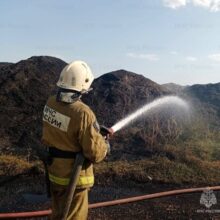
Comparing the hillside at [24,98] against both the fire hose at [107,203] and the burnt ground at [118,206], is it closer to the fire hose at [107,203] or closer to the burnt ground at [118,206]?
the burnt ground at [118,206]

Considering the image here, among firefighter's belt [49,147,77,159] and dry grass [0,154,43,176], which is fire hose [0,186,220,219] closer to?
firefighter's belt [49,147,77,159]

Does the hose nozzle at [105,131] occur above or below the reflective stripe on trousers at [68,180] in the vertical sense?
above

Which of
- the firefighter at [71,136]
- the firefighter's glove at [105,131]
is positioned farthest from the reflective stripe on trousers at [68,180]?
the firefighter's glove at [105,131]

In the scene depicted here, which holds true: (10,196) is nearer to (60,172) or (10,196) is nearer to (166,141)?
(60,172)

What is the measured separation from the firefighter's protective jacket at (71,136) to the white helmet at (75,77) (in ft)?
0.39

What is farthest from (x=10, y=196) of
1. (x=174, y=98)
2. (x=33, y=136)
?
(x=174, y=98)

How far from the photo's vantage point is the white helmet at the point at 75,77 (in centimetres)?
304

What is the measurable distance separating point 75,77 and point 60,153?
538mm

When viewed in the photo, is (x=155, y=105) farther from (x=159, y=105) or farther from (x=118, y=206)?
(x=118, y=206)

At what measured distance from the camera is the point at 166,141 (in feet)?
36.4

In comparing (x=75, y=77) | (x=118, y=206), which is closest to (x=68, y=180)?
(x=75, y=77)

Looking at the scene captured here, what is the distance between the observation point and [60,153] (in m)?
3.04

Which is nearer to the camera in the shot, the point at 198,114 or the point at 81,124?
the point at 81,124

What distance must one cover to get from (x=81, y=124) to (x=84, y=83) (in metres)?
0.33
